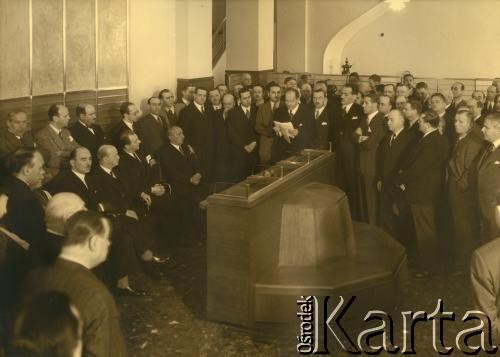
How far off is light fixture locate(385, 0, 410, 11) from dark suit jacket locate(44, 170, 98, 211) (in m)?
7.16

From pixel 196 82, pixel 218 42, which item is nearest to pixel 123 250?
pixel 196 82

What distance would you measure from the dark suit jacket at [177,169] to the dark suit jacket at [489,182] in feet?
8.25

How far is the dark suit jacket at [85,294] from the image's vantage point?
7.73 feet

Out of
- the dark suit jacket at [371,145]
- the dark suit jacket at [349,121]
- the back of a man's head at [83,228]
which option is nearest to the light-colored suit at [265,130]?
the dark suit jacket at [349,121]

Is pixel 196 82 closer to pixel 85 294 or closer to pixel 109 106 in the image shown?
pixel 109 106

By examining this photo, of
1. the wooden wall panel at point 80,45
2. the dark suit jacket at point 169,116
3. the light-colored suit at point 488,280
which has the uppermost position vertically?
the wooden wall panel at point 80,45

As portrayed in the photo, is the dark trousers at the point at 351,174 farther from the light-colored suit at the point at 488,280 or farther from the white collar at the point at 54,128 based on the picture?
the light-colored suit at the point at 488,280

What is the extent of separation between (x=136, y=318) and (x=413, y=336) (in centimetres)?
170

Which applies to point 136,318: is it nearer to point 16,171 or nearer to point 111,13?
point 16,171

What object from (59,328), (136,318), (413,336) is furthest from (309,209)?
(59,328)

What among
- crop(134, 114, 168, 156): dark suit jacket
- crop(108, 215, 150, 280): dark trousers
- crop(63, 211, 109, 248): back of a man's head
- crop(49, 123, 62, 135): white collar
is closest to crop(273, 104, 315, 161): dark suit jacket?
crop(134, 114, 168, 156): dark suit jacket

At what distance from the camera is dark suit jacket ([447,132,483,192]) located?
484 cm

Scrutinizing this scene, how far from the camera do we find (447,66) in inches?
406

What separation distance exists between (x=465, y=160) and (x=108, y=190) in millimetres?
2634
